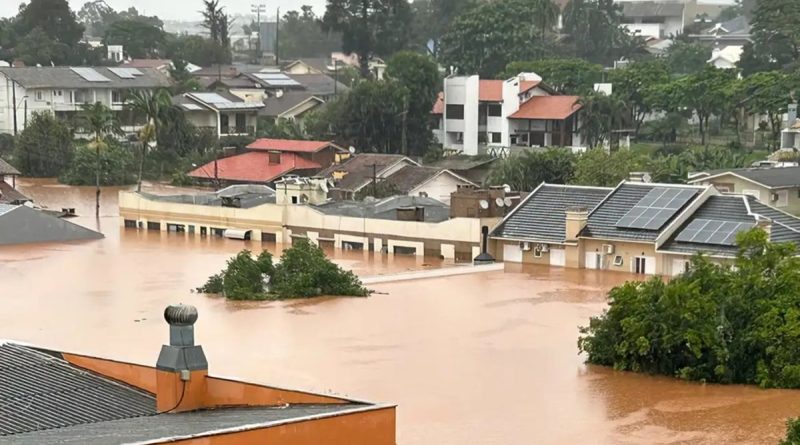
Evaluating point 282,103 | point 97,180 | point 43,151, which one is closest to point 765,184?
point 97,180

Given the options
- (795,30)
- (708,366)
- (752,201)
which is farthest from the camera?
(795,30)

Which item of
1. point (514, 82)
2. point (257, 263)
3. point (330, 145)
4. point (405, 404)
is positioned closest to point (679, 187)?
point (257, 263)

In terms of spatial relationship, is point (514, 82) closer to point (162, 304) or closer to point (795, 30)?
point (795, 30)

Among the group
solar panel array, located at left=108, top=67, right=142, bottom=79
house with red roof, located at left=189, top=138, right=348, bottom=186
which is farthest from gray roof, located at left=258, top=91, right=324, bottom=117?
house with red roof, located at left=189, top=138, right=348, bottom=186

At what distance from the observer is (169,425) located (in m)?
16.6

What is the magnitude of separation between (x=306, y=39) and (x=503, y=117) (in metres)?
54.1

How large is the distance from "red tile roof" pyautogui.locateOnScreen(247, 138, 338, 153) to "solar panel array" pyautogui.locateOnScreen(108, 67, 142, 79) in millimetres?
17877

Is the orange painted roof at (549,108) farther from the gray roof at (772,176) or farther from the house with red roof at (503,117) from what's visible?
the gray roof at (772,176)

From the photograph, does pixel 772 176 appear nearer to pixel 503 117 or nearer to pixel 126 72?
pixel 503 117

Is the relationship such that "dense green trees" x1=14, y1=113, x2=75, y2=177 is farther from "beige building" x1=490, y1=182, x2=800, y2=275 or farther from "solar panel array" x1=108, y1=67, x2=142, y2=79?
"beige building" x1=490, y1=182, x2=800, y2=275

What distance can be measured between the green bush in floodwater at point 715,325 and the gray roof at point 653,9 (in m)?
93.4

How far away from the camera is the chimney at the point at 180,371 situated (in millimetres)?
18094

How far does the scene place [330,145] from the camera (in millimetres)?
57906

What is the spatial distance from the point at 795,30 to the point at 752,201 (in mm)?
38961
